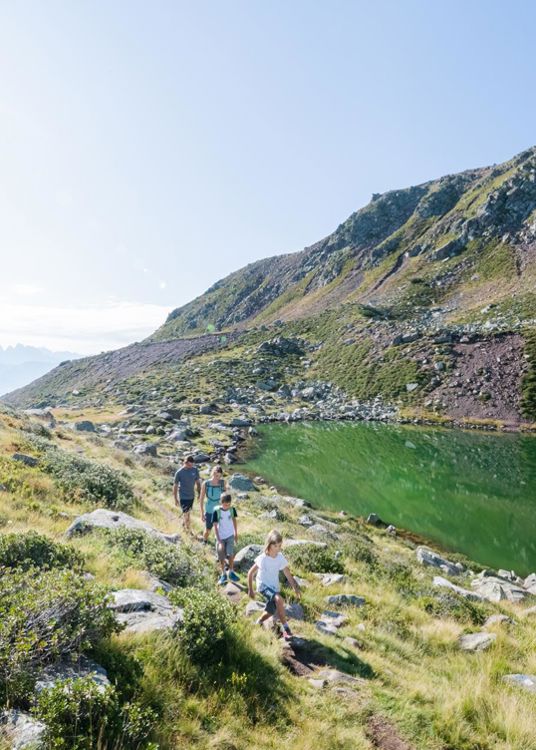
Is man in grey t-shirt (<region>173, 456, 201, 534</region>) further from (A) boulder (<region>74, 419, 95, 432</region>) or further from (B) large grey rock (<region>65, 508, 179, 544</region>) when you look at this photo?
(A) boulder (<region>74, 419, 95, 432</region>)

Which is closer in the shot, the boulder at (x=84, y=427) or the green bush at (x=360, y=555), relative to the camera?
the green bush at (x=360, y=555)

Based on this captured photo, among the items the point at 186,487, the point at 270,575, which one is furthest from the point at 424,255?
the point at 270,575

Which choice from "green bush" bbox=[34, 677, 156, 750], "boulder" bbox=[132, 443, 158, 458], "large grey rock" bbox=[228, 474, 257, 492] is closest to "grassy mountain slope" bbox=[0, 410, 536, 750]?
"green bush" bbox=[34, 677, 156, 750]

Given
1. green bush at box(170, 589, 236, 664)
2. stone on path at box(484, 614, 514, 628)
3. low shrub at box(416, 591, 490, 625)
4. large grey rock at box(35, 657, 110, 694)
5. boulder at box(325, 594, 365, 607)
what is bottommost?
stone on path at box(484, 614, 514, 628)

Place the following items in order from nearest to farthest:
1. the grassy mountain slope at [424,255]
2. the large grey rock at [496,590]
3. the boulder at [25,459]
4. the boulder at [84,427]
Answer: the large grey rock at [496,590] < the boulder at [25,459] < the boulder at [84,427] < the grassy mountain slope at [424,255]

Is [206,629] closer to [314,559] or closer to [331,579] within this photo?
[331,579]

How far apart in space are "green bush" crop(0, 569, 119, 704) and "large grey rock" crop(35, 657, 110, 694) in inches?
4.2

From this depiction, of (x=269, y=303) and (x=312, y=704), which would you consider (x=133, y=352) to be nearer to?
(x=269, y=303)

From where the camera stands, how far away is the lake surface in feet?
87.0

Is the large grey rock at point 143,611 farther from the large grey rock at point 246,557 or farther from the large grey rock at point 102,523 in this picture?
the large grey rock at point 246,557

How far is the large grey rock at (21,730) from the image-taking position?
3.86 meters

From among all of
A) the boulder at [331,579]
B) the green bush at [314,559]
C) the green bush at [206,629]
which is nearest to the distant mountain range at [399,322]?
the green bush at [314,559]

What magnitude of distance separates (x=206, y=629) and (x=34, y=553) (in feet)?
12.3

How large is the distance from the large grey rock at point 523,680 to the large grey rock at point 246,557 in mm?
6948
